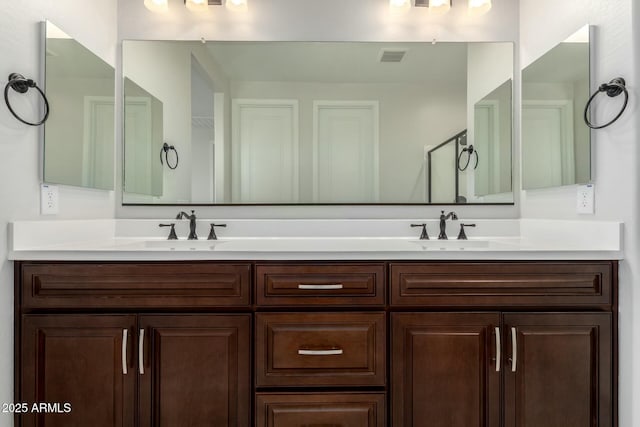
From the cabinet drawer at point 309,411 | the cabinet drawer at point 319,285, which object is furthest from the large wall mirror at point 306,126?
the cabinet drawer at point 309,411

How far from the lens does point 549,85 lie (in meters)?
1.70

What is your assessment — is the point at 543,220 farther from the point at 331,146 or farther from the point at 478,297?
the point at 331,146

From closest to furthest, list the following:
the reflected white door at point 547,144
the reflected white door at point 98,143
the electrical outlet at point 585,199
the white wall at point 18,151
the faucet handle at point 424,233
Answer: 1. the white wall at point 18,151
2. the electrical outlet at point 585,199
3. the reflected white door at point 547,144
4. the reflected white door at point 98,143
5. the faucet handle at point 424,233

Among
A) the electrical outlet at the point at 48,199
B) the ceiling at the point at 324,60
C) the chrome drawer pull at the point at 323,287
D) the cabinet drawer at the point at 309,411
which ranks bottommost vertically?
the cabinet drawer at the point at 309,411

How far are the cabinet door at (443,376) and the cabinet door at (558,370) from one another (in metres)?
0.07

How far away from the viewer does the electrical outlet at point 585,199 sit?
146cm

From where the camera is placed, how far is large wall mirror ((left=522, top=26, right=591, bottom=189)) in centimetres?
150

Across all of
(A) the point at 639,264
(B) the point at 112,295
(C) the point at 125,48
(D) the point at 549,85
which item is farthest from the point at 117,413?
(D) the point at 549,85

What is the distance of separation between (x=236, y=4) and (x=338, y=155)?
0.89 m

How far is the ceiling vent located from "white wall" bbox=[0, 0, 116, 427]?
1.37 metres

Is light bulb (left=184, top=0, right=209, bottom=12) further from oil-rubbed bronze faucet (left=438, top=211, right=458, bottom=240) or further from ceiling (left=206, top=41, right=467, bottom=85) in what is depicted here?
oil-rubbed bronze faucet (left=438, top=211, right=458, bottom=240)

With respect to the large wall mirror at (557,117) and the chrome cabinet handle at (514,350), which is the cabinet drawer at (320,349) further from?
the large wall mirror at (557,117)

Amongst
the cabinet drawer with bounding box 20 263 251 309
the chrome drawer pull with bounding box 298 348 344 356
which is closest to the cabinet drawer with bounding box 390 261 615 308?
the chrome drawer pull with bounding box 298 348 344 356

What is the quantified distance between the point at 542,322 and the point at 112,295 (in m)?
1.46
